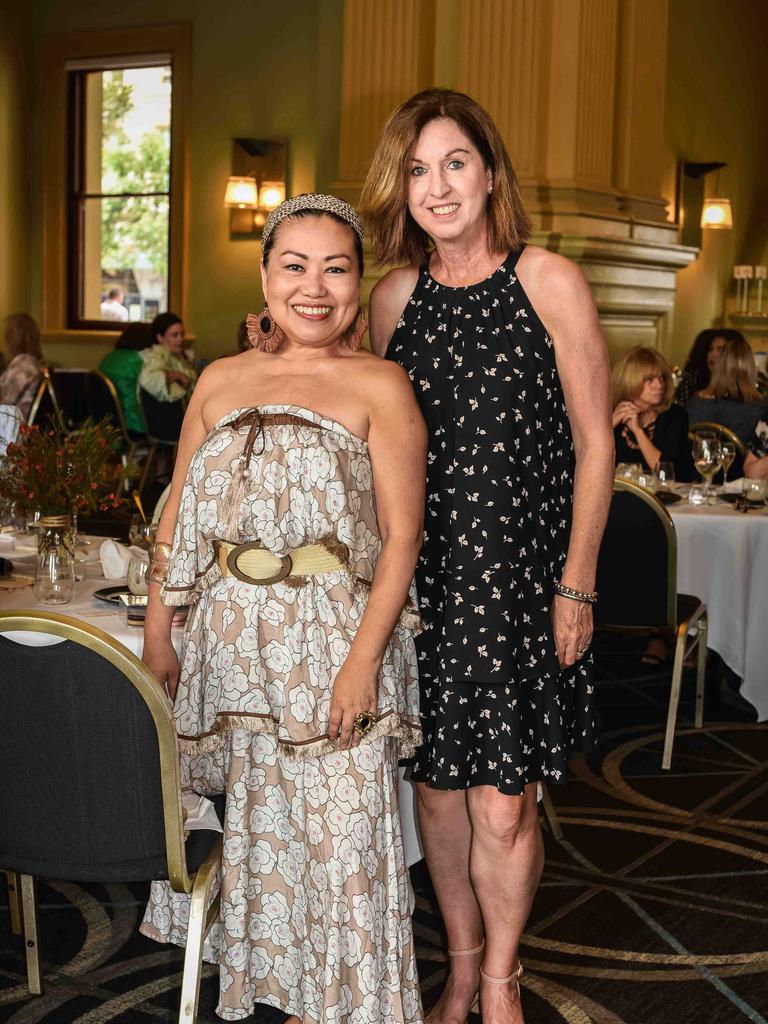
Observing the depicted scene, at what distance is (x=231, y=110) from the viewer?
11.3 meters

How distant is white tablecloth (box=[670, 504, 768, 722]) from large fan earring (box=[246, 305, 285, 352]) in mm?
2774

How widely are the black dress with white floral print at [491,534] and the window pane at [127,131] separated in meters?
10.0

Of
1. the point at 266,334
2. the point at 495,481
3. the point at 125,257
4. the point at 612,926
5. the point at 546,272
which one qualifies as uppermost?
the point at 125,257

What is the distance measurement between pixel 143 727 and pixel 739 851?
2065 mm

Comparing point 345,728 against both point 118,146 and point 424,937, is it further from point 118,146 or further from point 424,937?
point 118,146

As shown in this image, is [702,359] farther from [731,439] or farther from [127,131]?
[127,131]

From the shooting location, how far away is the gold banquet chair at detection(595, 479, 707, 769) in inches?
165

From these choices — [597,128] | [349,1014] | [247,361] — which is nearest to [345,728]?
[349,1014]

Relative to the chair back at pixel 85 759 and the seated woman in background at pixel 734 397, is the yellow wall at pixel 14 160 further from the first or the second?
the chair back at pixel 85 759

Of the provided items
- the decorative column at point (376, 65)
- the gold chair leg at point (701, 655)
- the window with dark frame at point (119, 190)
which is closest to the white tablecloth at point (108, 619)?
the gold chair leg at point (701, 655)

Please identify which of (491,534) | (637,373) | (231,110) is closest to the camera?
(491,534)

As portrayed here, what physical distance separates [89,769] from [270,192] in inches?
375

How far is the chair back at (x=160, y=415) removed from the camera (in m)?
8.77

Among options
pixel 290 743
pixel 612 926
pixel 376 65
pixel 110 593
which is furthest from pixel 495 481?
pixel 376 65
